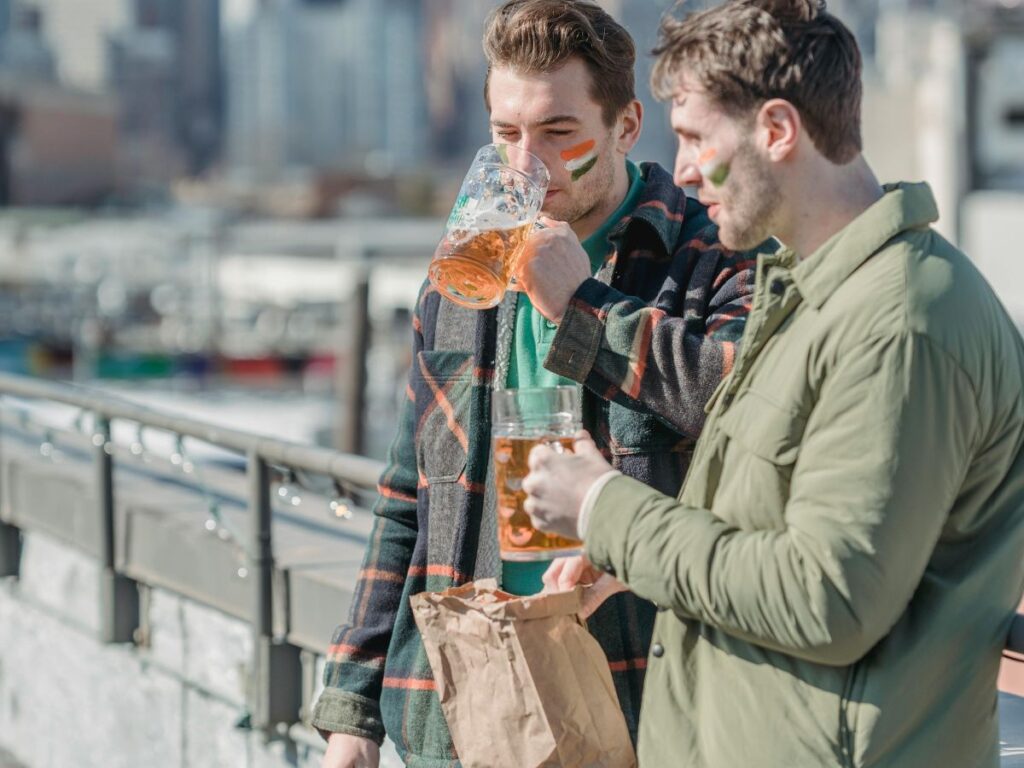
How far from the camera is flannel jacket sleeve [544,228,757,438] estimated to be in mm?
2217

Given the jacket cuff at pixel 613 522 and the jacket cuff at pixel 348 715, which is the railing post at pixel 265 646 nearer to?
the jacket cuff at pixel 348 715

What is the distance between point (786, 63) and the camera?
1796 millimetres

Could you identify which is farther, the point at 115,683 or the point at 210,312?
the point at 210,312

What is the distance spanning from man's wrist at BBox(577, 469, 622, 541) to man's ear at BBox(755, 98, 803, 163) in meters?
0.43

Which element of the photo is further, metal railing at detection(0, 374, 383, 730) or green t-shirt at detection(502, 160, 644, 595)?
metal railing at detection(0, 374, 383, 730)

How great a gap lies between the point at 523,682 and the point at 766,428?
20.9 inches

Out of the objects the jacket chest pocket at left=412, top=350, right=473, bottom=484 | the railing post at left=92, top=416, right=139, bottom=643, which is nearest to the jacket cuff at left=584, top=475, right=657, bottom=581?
the jacket chest pocket at left=412, top=350, right=473, bottom=484

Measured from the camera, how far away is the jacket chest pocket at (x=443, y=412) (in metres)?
2.57

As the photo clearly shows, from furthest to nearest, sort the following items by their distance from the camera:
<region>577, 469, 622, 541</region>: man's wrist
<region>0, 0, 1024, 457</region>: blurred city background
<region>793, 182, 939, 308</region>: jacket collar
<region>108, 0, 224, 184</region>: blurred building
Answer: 1. <region>108, 0, 224, 184</region>: blurred building
2. <region>0, 0, 1024, 457</region>: blurred city background
3. <region>577, 469, 622, 541</region>: man's wrist
4. <region>793, 182, 939, 308</region>: jacket collar

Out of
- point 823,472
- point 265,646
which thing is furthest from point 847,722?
point 265,646

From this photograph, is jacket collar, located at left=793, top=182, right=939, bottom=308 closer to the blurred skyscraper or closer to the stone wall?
the stone wall

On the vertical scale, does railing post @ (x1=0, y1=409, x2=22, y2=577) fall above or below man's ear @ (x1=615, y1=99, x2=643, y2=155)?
below

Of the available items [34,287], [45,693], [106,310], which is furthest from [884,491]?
[34,287]

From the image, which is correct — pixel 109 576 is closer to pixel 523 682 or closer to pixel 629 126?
pixel 629 126
